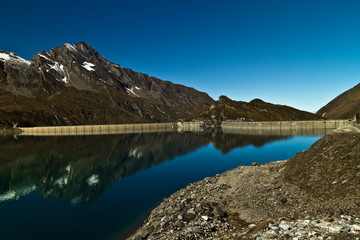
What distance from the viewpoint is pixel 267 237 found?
1140cm

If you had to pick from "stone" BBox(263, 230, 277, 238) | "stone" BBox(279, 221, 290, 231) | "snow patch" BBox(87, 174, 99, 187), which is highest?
"stone" BBox(279, 221, 290, 231)

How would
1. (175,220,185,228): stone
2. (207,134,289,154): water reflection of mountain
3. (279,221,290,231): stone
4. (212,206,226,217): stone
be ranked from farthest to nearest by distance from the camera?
1. (207,134,289,154): water reflection of mountain
2. (212,206,226,217): stone
3. (175,220,185,228): stone
4. (279,221,290,231): stone

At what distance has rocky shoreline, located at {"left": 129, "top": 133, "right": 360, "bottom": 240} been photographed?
11859mm

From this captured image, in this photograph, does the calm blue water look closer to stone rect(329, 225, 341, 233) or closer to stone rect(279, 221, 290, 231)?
stone rect(279, 221, 290, 231)

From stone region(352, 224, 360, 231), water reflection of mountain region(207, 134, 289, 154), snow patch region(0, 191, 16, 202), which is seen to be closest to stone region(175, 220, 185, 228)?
stone region(352, 224, 360, 231)

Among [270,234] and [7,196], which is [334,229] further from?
[7,196]

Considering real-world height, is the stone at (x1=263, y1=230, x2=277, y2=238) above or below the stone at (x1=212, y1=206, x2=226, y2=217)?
above

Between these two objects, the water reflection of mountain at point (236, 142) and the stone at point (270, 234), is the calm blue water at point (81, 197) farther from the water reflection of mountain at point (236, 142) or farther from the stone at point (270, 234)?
the water reflection of mountain at point (236, 142)

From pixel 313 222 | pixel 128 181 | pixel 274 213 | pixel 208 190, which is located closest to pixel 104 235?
pixel 208 190

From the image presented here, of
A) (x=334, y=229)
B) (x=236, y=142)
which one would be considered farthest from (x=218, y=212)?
(x=236, y=142)

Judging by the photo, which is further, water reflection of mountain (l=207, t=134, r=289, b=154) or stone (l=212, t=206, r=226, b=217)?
water reflection of mountain (l=207, t=134, r=289, b=154)

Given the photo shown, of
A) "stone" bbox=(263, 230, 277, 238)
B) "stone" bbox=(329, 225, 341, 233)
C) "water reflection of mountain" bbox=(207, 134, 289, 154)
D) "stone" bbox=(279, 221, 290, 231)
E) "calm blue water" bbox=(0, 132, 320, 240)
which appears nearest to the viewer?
"stone" bbox=(329, 225, 341, 233)

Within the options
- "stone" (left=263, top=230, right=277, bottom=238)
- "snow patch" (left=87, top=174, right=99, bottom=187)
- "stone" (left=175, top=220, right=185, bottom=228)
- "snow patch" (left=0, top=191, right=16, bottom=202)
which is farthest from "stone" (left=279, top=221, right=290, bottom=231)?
"snow patch" (left=0, top=191, right=16, bottom=202)

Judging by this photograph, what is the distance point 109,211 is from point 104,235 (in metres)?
6.03
